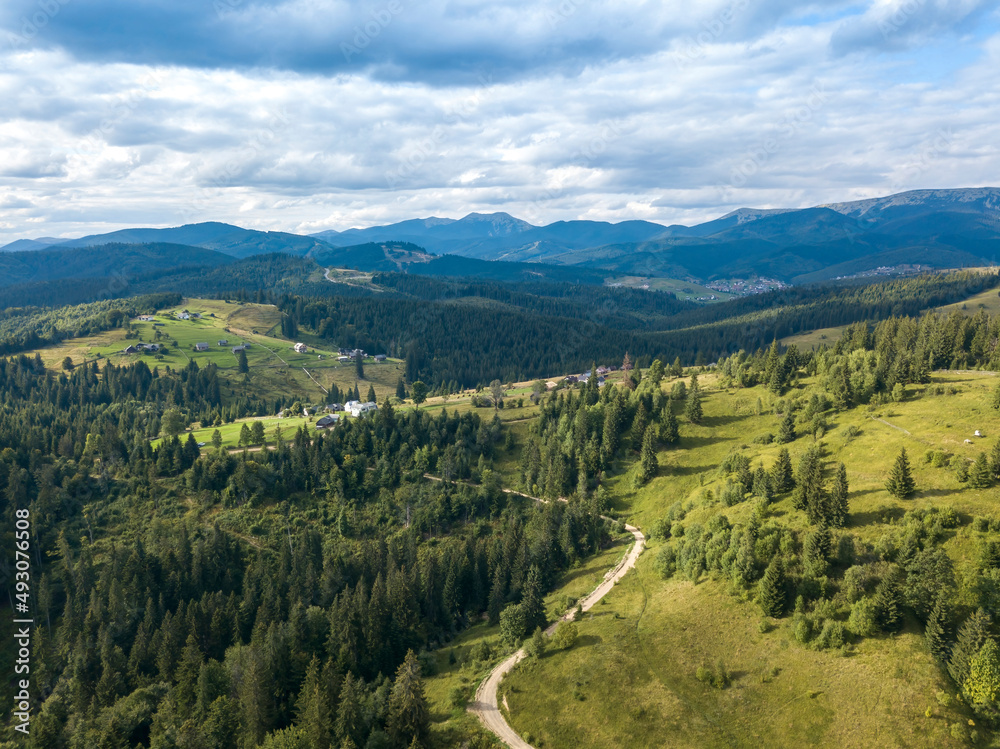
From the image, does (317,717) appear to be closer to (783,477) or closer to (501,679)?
(501,679)

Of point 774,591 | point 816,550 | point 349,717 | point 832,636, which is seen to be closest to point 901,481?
point 816,550

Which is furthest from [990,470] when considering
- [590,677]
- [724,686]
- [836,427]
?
[590,677]

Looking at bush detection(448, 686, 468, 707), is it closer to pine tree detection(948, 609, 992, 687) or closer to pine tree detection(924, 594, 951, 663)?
pine tree detection(924, 594, 951, 663)

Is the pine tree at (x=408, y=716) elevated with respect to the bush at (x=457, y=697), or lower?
elevated

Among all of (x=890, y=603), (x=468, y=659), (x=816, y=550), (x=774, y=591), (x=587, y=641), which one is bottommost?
(x=468, y=659)

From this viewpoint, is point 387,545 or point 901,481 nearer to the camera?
point 901,481

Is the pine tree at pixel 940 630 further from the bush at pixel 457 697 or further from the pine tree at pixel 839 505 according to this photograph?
the bush at pixel 457 697

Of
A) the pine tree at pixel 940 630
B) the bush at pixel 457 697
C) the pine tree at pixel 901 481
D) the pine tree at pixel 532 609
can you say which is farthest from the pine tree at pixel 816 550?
the bush at pixel 457 697
